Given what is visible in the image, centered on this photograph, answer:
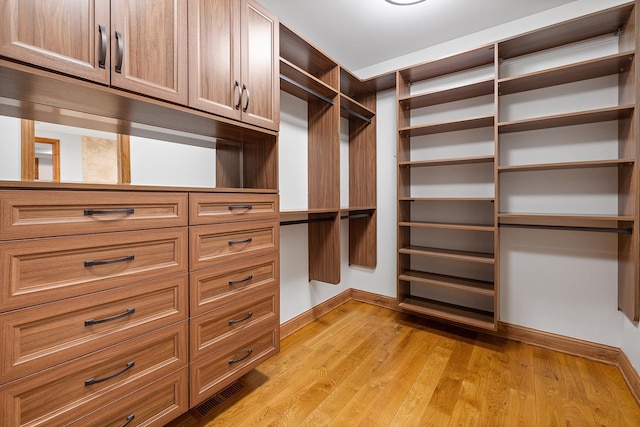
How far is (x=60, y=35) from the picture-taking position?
94 cm

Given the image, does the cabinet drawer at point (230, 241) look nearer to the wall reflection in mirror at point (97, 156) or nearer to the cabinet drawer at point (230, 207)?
the cabinet drawer at point (230, 207)

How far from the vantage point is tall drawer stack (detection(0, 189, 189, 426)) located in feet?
2.87

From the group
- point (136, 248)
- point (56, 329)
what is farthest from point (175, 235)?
point (56, 329)

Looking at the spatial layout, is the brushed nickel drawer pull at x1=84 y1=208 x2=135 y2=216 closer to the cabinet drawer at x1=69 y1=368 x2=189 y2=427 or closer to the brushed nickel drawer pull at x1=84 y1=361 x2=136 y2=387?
the brushed nickel drawer pull at x1=84 y1=361 x2=136 y2=387

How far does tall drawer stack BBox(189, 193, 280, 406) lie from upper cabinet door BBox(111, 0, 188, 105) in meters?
0.48

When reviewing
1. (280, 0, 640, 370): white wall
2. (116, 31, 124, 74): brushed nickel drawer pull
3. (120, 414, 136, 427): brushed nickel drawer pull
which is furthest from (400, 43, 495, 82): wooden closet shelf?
(120, 414, 136, 427): brushed nickel drawer pull

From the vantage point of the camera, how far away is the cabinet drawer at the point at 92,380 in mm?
894

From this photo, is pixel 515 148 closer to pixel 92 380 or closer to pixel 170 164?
pixel 170 164

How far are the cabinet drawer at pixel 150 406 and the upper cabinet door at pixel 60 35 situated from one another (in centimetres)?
122

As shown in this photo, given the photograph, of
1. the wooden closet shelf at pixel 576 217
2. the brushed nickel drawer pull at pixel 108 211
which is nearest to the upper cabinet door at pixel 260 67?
the brushed nickel drawer pull at pixel 108 211

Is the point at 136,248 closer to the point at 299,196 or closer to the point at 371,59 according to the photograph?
the point at 299,196

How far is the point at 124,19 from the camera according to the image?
1.07 metres

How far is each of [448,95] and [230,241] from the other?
87.6 inches

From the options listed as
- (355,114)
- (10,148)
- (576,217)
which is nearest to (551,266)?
(576,217)
